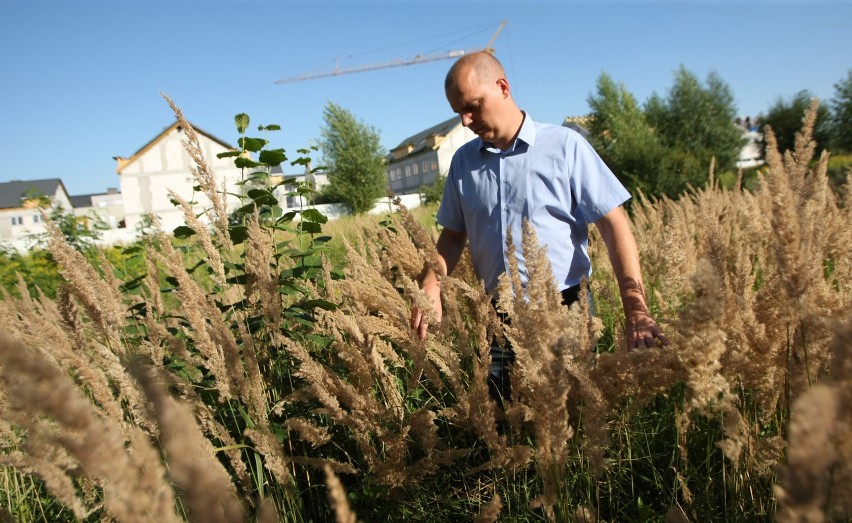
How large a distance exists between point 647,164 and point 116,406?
74.6 ft

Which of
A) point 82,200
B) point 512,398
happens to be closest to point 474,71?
point 512,398

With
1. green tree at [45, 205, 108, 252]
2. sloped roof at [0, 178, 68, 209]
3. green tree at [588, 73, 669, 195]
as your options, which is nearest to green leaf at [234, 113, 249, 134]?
green tree at [45, 205, 108, 252]

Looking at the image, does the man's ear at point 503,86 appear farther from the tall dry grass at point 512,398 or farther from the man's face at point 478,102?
the tall dry grass at point 512,398

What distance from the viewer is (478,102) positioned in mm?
2217

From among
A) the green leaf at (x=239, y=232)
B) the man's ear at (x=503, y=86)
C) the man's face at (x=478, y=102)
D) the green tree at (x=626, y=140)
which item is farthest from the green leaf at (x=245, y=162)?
the green tree at (x=626, y=140)

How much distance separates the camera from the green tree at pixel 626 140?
20859mm

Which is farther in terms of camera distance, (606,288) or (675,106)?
(675,106)

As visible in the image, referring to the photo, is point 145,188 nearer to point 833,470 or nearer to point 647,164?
point 647,164

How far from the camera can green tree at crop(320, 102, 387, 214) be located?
38.5 meters

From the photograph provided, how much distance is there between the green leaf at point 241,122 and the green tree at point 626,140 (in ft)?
61.0

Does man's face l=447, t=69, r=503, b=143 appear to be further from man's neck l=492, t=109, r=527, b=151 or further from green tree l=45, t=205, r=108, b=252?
green tree l=45, t=205, r=108, b=252

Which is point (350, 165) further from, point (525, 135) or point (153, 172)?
point (525, 135)

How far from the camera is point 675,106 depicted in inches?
1251

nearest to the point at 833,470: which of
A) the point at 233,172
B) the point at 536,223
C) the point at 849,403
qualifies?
the point at 849,403
